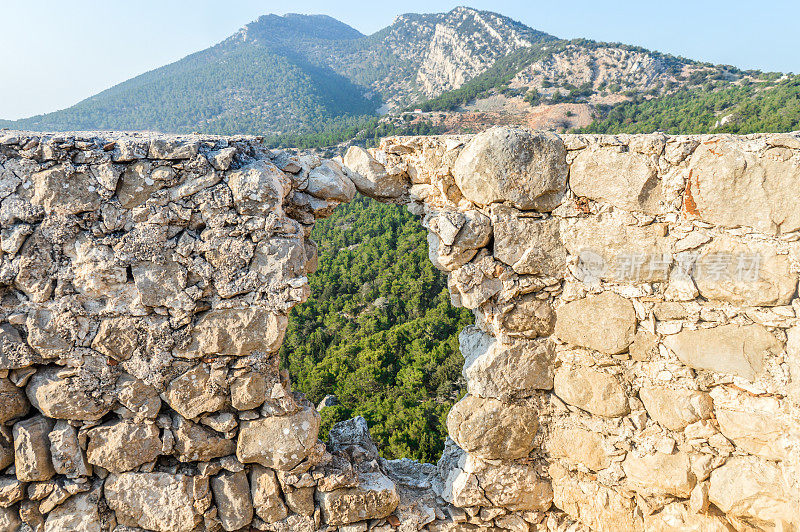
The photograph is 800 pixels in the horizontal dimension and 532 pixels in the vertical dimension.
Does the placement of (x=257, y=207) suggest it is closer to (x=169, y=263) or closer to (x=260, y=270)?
(x=260, y=270)

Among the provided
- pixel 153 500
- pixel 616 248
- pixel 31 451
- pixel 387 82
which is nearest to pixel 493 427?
pixel 616 248

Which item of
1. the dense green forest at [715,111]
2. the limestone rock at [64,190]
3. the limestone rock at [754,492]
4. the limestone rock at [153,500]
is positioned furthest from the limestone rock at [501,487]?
the dense green forest at [715,111]

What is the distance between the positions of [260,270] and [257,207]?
36cm

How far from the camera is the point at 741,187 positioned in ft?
7.64

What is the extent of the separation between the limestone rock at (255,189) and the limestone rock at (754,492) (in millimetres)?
2948

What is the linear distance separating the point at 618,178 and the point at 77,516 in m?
3.60

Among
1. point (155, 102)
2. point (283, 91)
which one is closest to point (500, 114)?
point (283, 91)

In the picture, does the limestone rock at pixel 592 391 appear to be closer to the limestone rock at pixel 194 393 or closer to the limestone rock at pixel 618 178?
the limestone rock at pixel 618 178

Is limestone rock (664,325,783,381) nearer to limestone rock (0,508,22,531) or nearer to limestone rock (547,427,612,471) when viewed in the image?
limestone rock (547,427,612,471)

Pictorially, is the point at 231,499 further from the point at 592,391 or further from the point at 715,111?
the point at 715,111

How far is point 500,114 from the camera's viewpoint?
27.4m

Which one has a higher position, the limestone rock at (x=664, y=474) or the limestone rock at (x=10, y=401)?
the limestone rock at (x=10, y=401)

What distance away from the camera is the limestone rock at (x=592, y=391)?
2.73 metres

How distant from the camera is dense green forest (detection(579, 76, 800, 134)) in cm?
1397
